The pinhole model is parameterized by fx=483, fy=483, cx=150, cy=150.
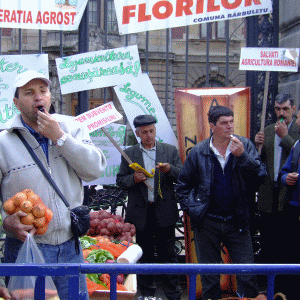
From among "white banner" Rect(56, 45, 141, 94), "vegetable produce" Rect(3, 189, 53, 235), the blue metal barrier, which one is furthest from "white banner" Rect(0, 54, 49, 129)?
the blue metal barrier

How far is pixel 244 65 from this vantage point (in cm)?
458

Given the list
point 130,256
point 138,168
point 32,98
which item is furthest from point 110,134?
point 32,98

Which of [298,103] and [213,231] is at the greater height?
[298,103]

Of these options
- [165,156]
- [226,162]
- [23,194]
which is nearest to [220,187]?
[226,162]

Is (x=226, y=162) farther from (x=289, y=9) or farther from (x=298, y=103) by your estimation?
(x=289, y=9)

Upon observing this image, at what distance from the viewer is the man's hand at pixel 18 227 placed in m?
2.41

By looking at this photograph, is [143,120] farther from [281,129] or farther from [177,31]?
[177,31]

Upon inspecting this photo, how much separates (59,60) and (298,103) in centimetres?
245

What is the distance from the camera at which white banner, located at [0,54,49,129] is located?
185 inches

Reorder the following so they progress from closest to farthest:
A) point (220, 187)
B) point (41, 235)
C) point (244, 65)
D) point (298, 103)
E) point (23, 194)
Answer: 1. point (23, 194)
2. point (41, 235)
3. point (220, 187)
4. point (244, 65)
5. point (298, 103)

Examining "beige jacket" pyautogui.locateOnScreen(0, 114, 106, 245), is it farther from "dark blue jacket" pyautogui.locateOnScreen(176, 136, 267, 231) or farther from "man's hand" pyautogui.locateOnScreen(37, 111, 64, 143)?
"dark blue jacket" pyautogui.locateOnScreen(176, 136, 267, 231)

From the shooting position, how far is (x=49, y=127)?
8.27 ft

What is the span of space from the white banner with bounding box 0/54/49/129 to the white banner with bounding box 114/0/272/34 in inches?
34.6

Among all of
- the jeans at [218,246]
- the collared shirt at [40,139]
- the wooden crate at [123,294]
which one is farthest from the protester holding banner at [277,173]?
the collared shirt at [40,139]
